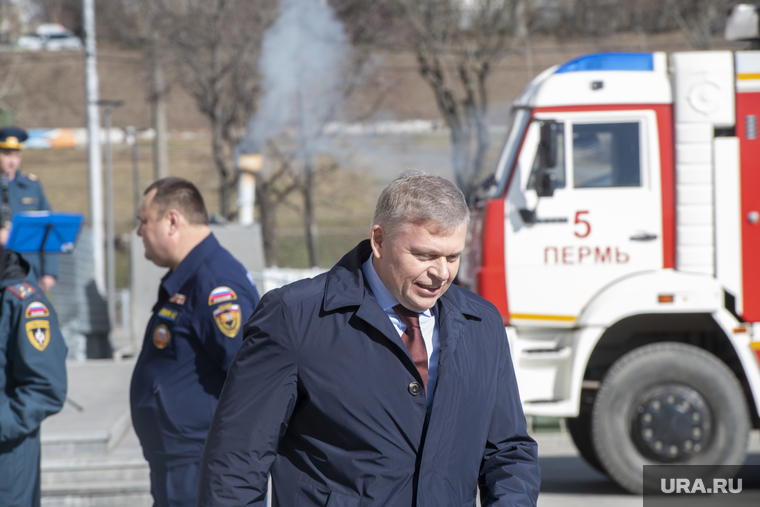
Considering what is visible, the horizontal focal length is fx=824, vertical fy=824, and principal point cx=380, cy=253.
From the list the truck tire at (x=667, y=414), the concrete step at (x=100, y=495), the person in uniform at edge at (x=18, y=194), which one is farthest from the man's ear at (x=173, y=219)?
the person in uniform at edge at (x=18, y=194)

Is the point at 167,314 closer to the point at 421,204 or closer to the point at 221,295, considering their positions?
the point at 221,295

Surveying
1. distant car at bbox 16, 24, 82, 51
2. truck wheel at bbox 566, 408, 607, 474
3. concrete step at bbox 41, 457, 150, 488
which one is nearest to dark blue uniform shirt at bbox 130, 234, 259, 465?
concrete step at bbox 41, 457, 150, 488

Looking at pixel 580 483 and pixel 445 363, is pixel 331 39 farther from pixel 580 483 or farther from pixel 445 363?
pixel 445 363

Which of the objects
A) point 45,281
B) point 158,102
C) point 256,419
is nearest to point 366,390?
point 256,419

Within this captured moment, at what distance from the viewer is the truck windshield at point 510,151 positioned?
6191 mm

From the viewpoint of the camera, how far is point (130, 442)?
6.46 m

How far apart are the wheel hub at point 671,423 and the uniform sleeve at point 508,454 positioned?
393 cm

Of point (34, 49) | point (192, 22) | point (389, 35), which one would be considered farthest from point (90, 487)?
point (34, 49)

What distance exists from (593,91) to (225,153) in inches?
541

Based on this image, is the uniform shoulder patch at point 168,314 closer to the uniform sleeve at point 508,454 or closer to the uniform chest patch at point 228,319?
the uniform chest patch at point 228,319

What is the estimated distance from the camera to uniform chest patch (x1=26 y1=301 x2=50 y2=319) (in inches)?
125

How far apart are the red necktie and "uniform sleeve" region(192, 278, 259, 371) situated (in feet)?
3.73

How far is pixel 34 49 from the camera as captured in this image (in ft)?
103

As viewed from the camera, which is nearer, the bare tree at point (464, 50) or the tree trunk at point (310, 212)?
the bare tree at point (464, 50)
